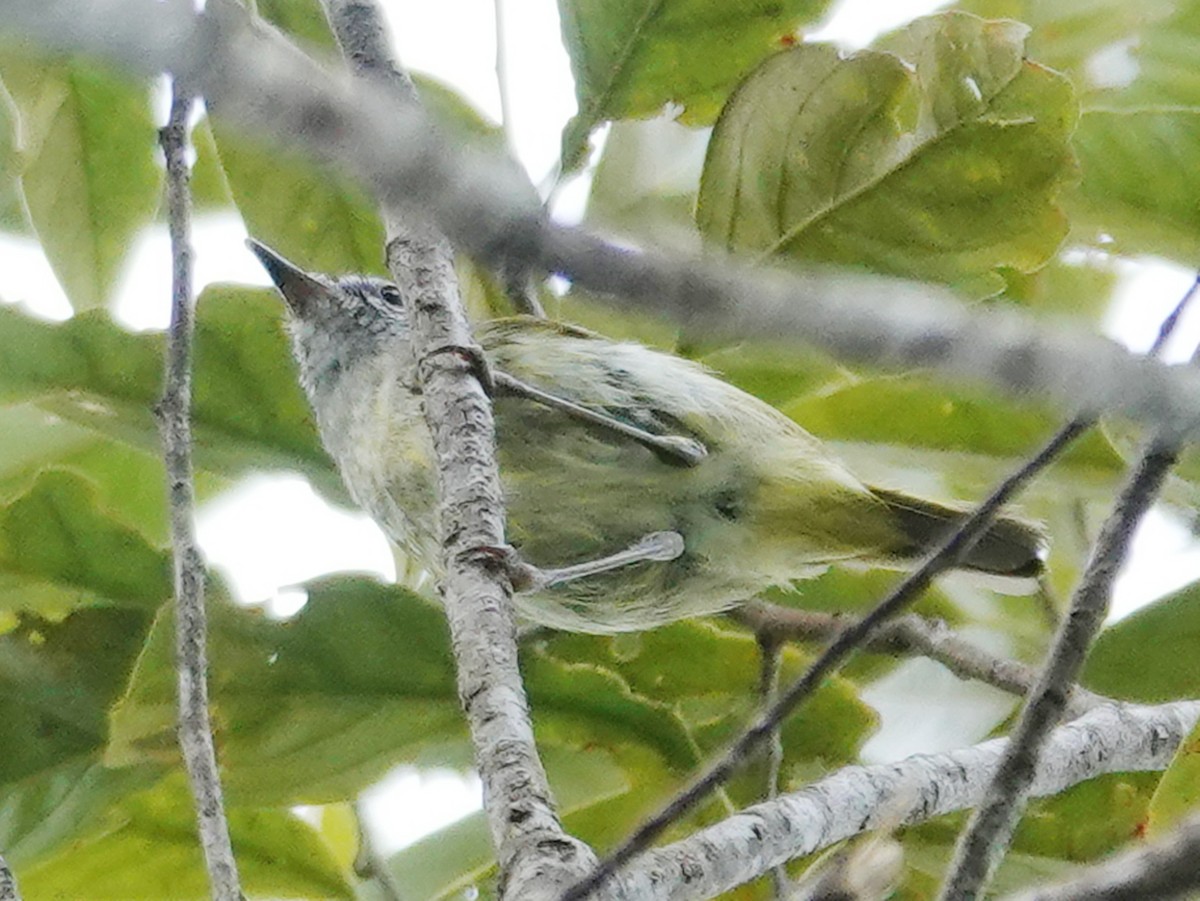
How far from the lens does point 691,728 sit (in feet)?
7.00

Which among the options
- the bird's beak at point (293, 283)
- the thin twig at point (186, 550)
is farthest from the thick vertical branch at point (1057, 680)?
the bird's beak at point (293, 283)

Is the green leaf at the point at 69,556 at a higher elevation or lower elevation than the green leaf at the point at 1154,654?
higher

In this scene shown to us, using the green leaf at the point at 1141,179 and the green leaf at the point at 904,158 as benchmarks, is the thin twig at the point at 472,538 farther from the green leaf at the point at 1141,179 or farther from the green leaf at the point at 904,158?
the green leaf at the point at 1141,179

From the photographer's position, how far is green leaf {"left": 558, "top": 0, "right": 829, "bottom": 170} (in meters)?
2.26

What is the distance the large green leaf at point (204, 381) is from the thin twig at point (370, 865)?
1.75 feet

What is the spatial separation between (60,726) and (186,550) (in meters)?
0.64

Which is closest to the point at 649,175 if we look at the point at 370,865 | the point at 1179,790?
the point at 370,865

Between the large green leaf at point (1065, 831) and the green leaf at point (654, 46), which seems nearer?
the large green leaf at point (1065, 831)

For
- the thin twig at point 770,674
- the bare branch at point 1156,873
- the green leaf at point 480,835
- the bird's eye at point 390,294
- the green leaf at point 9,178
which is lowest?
the bare branch at point 1156,873

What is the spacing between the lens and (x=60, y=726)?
2049mm

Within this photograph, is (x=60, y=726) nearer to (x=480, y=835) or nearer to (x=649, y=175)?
(x=480, y=835)

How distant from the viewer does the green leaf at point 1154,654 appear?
2.14 m

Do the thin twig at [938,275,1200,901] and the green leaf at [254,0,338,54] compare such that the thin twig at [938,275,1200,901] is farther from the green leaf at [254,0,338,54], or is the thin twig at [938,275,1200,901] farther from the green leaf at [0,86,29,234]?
the green leaf at [0,86,29,234]

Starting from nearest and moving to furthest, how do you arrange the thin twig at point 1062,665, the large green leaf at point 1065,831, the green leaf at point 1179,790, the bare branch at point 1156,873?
the bare branch at point 1156,873 < the thin twig at point 1062,665 < the green leaf at point 1179,790 < the large green leaf at point 1065,831
